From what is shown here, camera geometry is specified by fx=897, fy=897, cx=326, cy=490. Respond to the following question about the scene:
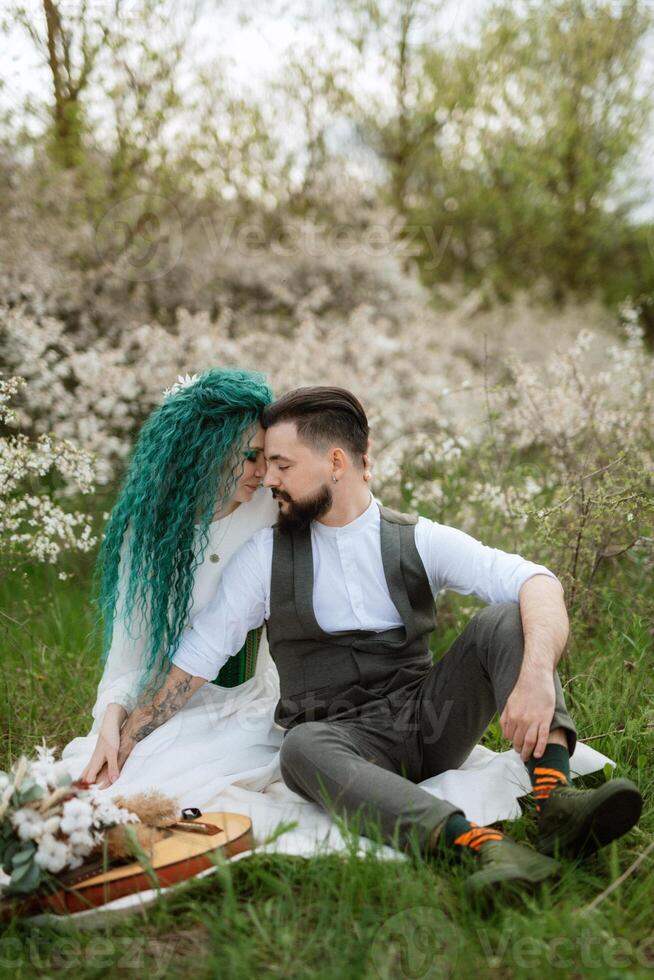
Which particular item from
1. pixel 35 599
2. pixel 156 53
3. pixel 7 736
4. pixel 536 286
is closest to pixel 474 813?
pixel 7 736

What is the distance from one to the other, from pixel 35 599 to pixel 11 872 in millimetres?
2426

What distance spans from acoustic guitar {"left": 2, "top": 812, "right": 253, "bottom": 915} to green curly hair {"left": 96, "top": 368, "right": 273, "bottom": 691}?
64 centimetres

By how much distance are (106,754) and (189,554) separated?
2.26 feet

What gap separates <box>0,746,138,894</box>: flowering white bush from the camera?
2.18m

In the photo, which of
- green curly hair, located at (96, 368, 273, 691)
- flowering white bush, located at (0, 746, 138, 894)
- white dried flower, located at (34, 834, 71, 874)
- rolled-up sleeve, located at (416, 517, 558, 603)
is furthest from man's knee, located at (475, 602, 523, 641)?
white dried flower, located at (34, 834, 71, 874)

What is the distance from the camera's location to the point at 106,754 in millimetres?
2803

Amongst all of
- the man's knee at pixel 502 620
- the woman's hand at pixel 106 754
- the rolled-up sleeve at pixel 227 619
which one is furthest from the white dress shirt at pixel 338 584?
the woman's hand at pixel 106 754

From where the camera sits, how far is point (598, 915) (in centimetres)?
217

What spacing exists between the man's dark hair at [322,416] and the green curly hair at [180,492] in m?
0.15

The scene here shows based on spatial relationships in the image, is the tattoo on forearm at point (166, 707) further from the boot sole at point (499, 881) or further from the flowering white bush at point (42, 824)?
the boot sole at point (499, 881)

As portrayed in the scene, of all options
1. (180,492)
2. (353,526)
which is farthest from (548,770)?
(180,492)

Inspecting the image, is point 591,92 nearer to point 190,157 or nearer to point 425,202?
point 425,202

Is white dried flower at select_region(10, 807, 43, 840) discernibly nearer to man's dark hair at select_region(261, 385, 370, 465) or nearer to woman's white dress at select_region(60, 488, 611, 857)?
woman's white dress at select_region(60, 488, 611, 857)

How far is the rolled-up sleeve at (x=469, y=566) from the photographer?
2762mm
